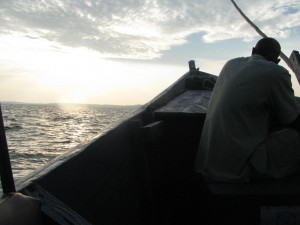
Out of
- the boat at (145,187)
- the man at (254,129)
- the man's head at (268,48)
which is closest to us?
the boat at (145,187)

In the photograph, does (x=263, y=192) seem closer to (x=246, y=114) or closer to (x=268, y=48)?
(x=246, y=114)

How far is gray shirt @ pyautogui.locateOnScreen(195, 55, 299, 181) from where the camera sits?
2.62m

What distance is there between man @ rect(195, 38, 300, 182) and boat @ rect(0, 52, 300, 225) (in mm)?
120

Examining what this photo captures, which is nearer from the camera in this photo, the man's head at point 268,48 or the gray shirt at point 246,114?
the gray shirt at point 246,114

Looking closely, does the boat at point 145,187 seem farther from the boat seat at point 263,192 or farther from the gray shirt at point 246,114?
the gray shirt at point 246,114

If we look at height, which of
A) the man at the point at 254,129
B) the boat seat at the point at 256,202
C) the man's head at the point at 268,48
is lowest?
the boat seat at the point at 256,202

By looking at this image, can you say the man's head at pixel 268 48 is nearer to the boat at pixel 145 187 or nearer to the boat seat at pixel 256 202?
the boat at pixel 145 187

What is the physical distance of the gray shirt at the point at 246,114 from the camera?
103 inches

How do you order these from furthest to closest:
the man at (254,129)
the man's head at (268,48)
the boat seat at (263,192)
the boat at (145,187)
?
1. the man's head at (268,48)
2. the man at (254,129)
3. the boat seat at (263,192)
4. the boat at (145,187)

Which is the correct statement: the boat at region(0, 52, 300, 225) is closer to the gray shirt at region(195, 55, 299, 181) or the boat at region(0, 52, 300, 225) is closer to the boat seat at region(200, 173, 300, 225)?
the boat seat at region(200, 173, 300, 225)

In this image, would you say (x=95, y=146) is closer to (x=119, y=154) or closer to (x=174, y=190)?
(x=119, y=154)

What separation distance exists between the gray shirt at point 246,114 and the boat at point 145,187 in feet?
0.57

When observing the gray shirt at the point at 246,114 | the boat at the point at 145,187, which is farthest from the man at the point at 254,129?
the boat at the point at 145,187

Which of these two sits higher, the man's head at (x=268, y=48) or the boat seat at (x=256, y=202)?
the man's head at (x=268, y=48)
